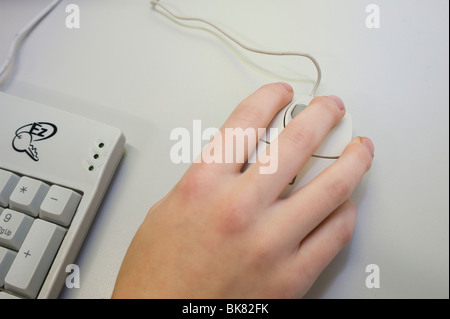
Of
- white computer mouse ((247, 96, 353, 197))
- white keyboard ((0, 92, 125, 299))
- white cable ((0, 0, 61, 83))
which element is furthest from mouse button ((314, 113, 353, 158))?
white cable ((0, 0, 61, 83))

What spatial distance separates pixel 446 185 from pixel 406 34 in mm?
206

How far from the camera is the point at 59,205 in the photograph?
0.36 meters

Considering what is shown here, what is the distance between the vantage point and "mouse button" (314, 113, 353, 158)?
1.21 ft

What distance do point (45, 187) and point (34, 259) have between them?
0.07 metres

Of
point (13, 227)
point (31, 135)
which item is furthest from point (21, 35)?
point (13, 227)

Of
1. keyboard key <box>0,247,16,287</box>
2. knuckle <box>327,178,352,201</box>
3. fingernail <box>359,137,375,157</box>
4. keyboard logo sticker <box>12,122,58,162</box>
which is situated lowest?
keyboard key <box>0,247,16,287</box>

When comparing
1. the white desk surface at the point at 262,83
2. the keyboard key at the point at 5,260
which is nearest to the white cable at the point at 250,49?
the white desk surface at the point at 262,83

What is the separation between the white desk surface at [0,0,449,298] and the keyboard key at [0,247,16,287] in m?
0.06

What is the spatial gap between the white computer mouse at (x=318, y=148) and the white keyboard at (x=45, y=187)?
17 cm

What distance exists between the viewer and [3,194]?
0.37 metres

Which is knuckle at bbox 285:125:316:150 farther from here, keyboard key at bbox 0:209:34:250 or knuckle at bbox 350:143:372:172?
keyboard key at bbox 0:209:34:250

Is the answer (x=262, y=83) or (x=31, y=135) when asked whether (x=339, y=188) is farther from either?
(x=31, y=135)
